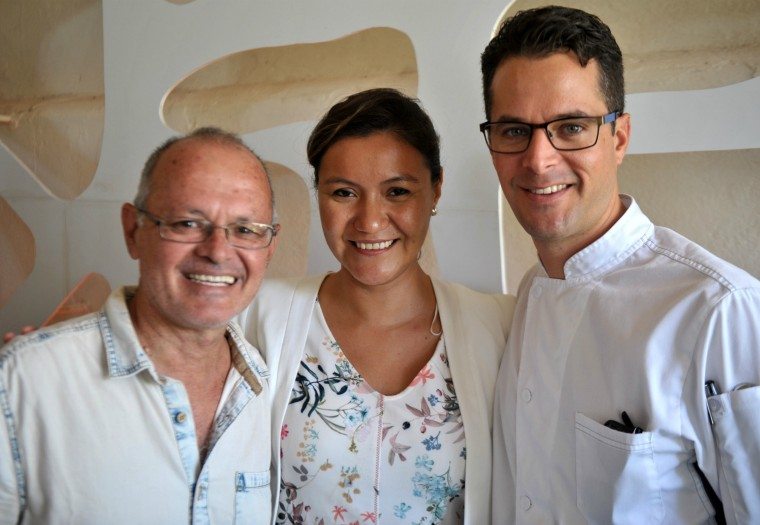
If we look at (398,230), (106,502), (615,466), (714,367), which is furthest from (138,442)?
(714,367)

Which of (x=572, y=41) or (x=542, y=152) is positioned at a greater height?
(x=572, y=41)

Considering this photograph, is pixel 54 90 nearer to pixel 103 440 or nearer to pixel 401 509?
pixel 103 440

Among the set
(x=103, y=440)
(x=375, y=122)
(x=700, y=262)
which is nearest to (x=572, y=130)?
(x=700, y=262)

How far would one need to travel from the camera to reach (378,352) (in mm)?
1817

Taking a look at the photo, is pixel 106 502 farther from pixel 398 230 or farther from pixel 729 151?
pixel 729 151

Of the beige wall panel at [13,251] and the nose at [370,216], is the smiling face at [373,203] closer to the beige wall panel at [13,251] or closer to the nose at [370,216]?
the nose at [370,216]

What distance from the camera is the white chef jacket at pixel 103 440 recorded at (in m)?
1.33

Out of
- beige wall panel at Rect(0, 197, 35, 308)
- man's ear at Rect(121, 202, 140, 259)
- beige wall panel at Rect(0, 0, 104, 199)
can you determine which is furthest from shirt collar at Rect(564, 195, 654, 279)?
beige wall panel at Rect(0, 197, 35, 308)

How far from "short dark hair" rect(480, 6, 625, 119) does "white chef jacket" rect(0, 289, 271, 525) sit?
1.05 m

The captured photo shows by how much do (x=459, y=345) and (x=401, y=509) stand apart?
1.45 feet

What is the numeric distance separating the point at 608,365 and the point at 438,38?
1211 millimetres

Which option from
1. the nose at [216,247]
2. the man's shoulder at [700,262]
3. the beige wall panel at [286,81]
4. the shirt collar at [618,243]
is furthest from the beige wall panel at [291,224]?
the man's shoulder at [700,262]

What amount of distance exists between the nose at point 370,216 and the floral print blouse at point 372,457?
1.33 ft

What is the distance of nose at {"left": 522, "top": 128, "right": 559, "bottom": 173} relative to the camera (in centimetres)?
143
